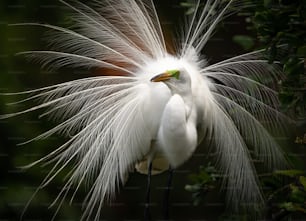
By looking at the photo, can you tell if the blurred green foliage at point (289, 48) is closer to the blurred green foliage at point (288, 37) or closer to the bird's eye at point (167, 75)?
the blurred green foliage at point (288, 37)

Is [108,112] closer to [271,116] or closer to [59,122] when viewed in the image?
[59,122]

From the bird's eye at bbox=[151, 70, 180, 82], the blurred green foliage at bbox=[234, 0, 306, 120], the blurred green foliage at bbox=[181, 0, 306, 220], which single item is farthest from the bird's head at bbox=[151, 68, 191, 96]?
the blurred green foliage at bbox=[234, 0, 306, 120]

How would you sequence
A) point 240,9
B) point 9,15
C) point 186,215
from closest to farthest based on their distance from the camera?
point 240,9 < point 9,15 < point 186,215

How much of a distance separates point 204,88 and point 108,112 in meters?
0.26

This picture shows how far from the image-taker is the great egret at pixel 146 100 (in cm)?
219

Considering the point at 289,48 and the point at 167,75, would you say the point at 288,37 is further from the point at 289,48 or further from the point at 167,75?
the point at 167,75

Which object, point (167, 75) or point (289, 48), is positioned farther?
point (167, 75)

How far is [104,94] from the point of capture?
88.7 inches

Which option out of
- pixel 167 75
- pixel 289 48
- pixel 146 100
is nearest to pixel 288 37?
pixel 289 48

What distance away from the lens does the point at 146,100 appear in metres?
2.28

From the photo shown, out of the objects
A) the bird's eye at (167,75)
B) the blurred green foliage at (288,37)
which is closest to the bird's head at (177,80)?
the bird's eye at (167,75)

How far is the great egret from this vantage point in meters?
2.19

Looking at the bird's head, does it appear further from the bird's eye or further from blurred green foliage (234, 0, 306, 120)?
blurred green foliage (234, 0, 306, 120)

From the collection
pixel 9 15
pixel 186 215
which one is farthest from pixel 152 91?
pixel 186 215
